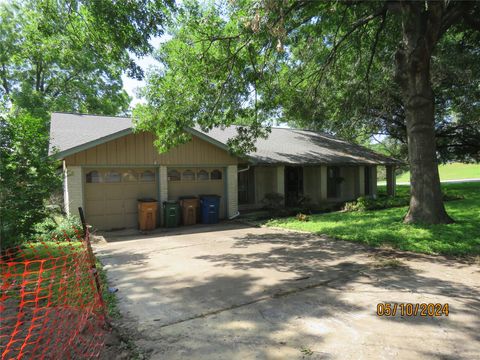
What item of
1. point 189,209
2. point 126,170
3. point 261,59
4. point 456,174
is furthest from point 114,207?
point 456,174

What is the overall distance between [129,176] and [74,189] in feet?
6.46

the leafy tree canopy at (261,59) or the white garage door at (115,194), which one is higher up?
the leafy tree canopy at (261,59)

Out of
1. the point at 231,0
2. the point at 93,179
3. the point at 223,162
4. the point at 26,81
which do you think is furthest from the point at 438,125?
the point at 26,81

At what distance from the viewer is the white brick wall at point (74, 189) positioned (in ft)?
35.0

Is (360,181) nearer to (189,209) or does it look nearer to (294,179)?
(294,179)

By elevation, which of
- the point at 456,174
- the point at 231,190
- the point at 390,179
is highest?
the point at 456,174

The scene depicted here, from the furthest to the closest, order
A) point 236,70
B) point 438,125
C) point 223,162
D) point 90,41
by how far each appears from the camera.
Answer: point 438,125
point 223,162
point 236,70
point 90,41

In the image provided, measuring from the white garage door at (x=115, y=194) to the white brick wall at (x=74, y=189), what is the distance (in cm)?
38

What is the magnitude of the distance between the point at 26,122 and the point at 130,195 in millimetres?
5032

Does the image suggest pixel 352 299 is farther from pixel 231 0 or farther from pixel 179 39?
pixel 179 39

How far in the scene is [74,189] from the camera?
1073 centimetres

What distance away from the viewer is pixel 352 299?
15.6 feet

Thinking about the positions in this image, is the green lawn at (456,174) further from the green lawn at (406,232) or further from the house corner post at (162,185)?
the house corner post at (162,185)
